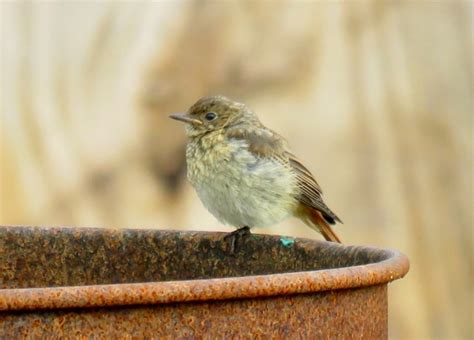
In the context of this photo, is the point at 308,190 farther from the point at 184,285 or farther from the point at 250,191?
the point at 184,285

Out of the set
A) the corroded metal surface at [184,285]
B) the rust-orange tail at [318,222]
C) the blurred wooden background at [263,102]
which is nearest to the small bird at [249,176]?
the rust-orange tail at [318,222]

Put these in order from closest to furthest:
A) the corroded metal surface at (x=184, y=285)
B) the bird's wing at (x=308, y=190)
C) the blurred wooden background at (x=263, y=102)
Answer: the corroded metal surface at (x=184, y=285) → the blurred wooden background at (x=263, y=102) → the bird's wing at (x=308, y=190)

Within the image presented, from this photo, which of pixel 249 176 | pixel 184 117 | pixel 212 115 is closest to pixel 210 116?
pixel 212 115

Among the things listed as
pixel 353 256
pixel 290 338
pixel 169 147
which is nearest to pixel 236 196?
pixel 169 147

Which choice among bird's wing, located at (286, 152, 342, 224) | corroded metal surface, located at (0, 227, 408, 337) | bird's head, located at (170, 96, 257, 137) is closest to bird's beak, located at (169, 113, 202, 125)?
bird's head, located at (170, 96, 257, 137)

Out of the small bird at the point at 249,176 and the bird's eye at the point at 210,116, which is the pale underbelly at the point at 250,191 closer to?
the small bird at the point at 249,176

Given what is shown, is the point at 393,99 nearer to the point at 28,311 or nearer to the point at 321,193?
the point at 321,193
